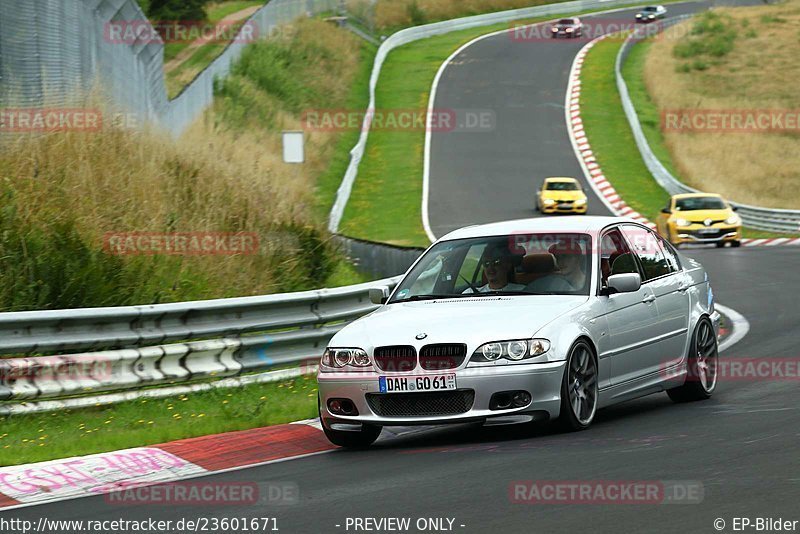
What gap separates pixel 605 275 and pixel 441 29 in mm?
64363

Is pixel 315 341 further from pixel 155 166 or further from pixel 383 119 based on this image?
pixel 383 119

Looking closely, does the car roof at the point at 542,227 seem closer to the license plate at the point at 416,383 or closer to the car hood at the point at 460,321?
the car hood at the point at 460,321

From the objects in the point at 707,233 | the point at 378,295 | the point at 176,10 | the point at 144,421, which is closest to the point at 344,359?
the point at 378,295

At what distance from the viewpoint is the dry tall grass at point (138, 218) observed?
12.7 m

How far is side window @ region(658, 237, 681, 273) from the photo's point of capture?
37.3ft

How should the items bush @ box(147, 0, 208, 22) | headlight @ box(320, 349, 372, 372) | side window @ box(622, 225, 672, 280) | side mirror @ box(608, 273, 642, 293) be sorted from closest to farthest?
1. headlight @ box(320, 349, 372, 372)
2. side mirror @ box(608, 273, 642, 293)
3. side window @ box(622, 225, 672, 280)
4. bush @ box(147, 0, 208, 22)

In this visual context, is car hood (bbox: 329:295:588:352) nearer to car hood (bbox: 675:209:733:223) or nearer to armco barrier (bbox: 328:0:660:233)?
car hood (bbox: 675:209:733:223)

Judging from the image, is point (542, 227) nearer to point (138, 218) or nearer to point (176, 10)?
point (138, 218)

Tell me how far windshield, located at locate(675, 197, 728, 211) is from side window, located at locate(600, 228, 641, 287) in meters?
21.6

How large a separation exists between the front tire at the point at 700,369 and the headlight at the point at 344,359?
10.1ft

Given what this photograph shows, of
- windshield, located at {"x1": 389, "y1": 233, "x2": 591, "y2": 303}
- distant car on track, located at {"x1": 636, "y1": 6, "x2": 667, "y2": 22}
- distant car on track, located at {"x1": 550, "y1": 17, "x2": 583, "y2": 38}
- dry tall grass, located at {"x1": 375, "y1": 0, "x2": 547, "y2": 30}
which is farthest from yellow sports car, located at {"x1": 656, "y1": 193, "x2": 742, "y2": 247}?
distant car on track, located at {"x1": 636, "y1": 6, "x2": 667, "y2": 22}

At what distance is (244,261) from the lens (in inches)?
619

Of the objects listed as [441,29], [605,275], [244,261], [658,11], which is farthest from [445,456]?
[658,11]

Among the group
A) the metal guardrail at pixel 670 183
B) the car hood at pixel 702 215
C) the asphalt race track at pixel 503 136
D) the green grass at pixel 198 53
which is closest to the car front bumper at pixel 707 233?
the car hood at pixel 702 215
